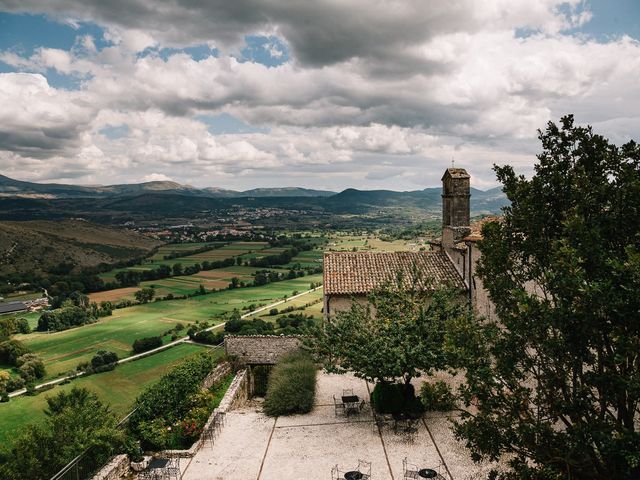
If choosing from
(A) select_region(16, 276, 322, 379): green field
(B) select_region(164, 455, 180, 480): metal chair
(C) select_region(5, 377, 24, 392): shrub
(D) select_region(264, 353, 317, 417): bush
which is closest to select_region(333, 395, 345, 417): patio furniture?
(D) select_region(264, 353, 317, 417): bush

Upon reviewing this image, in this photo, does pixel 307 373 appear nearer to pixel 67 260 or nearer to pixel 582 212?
pixel 582 212

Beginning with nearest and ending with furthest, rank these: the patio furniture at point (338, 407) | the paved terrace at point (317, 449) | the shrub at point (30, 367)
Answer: the paved terrace at point (317, 449), the patio furniture at point (338, 407), the shrub at point (30, 367)

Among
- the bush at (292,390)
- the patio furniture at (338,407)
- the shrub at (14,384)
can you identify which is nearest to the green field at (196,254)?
the shrub at (14,384)

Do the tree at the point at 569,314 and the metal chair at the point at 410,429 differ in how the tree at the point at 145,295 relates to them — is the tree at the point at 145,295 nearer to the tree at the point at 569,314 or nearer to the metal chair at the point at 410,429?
the metal chair at the point at 410,429

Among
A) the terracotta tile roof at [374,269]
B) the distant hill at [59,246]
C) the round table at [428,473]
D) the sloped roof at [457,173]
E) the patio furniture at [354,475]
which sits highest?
the sloped roof at [457,173]

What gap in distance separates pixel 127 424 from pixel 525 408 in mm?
15040

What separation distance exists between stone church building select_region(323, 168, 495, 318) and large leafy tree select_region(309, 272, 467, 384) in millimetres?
3914

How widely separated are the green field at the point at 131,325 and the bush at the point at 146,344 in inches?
43.3

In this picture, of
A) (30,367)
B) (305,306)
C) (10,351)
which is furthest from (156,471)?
(305,306)

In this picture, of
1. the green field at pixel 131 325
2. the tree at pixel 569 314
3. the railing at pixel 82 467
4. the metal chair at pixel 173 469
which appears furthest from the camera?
the green field at pixel 131 325

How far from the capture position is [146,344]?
63.2 m

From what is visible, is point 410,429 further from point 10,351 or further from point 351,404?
point 10,351

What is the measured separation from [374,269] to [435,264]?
12.4ft

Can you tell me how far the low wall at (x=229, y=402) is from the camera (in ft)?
54.2
